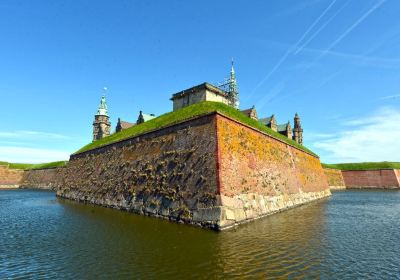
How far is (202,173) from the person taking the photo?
19641mm

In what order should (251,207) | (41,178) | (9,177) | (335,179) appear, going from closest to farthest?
(251,207)
(335,179)
(41,178)
(9,177)

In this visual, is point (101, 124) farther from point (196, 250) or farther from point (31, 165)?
point (196, 250)

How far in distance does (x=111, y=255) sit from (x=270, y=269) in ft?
23.2

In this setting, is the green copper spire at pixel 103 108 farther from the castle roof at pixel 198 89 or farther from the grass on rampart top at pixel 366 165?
the grass on rampart top at pixel 366 165

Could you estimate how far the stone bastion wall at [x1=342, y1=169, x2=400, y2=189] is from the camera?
6519 centimetres

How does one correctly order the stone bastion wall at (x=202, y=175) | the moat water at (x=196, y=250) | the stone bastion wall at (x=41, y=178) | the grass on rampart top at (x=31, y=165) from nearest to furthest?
the moat water at (x=196, y=250) < the stone bastion wall at (x=202, y=175) < the stone bastion wall at (x=41, y=178) < the grass on rampart top at (x=31, y=165)

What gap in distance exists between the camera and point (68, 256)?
11984 millimetres

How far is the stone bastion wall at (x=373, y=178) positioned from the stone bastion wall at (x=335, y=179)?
2.04 m

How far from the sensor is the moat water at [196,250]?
32.7ft

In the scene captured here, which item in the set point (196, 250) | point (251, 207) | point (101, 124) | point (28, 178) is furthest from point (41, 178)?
point (196, 250)

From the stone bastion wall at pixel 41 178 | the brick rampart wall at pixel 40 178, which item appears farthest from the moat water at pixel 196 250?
the brick rampart wall at pixel 40 178

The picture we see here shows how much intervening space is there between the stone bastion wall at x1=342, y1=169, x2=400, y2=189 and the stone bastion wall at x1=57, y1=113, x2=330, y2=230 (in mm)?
45636

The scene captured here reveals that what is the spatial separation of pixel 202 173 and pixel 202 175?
17cm

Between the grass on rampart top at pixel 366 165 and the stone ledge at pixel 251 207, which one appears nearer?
the stone ledge at pixel 251 207
